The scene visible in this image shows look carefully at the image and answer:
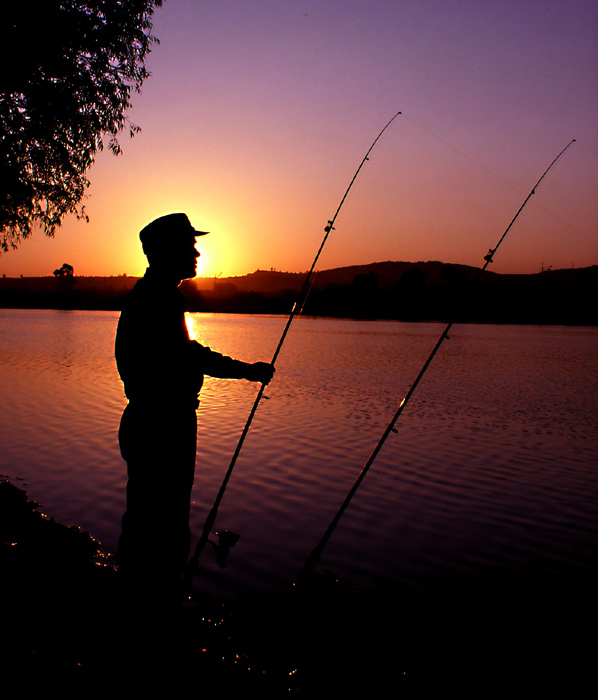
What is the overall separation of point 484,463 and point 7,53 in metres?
10.2

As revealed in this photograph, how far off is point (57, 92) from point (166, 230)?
7914 millimetres

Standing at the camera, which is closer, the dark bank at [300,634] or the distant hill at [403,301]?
the dark bank at [300,634]

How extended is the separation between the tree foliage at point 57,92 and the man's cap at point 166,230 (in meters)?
7.41

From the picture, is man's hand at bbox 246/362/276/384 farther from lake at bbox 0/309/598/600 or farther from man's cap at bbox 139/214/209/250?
lake at bbox 0/309/598/600

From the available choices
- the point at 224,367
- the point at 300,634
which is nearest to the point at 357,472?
the point at 300,634

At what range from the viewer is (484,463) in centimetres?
941

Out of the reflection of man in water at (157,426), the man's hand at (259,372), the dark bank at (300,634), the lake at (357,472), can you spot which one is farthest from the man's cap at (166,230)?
the dark bank at (300,634)

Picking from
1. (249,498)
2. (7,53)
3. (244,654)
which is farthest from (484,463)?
(7,53)

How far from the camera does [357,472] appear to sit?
28.6 feet

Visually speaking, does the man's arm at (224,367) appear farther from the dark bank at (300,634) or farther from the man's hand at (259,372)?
the dark bank at (300,634)

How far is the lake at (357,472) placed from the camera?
18.7ft

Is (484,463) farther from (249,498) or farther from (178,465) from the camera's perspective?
(178,465)

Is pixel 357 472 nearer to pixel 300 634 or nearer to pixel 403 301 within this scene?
pixel 300 634

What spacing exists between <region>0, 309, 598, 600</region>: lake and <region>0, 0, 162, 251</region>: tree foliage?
15.1 feet
